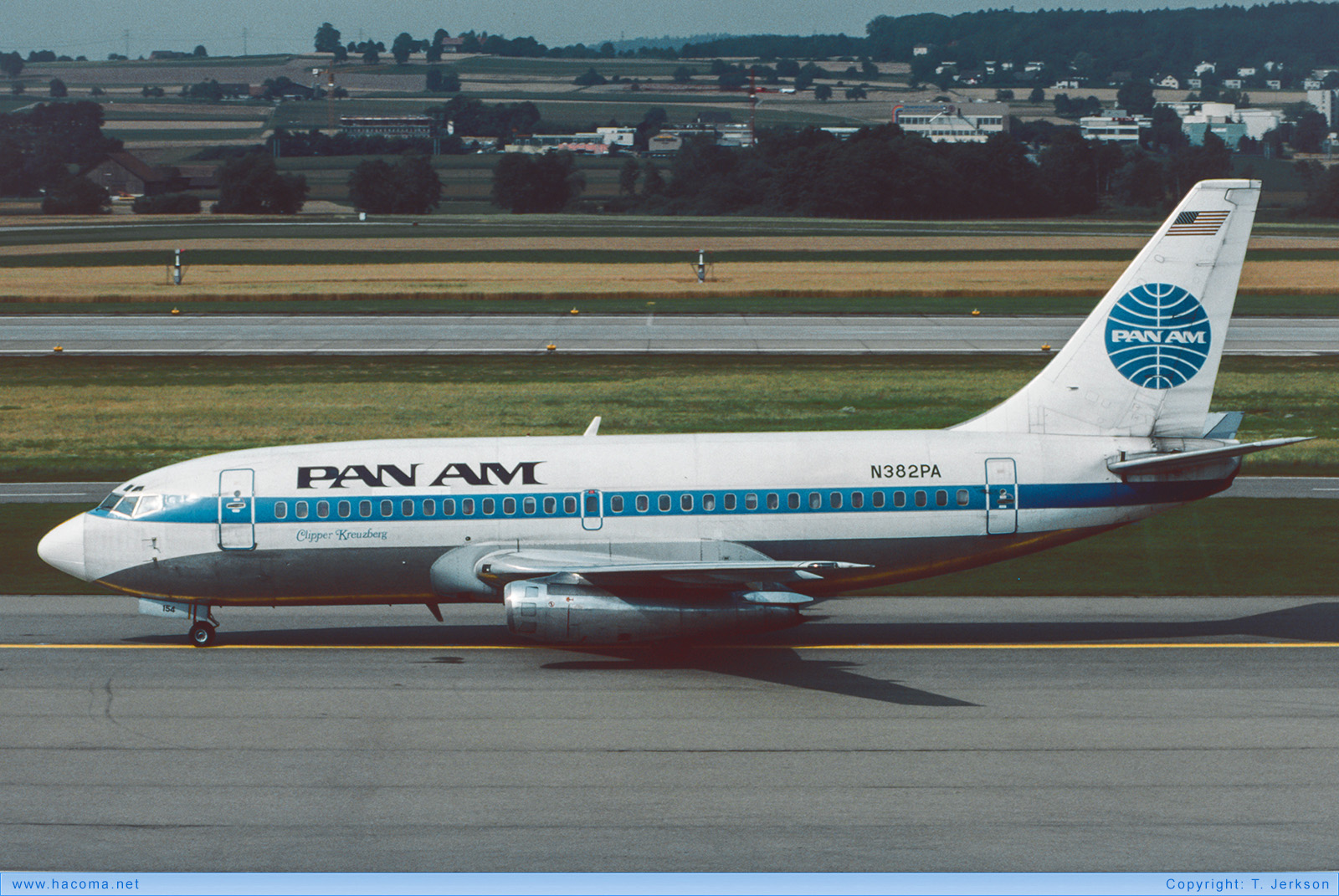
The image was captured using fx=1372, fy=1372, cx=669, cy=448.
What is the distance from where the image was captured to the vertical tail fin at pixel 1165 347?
25.9 meters

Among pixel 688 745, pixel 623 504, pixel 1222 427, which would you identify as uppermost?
pixel 1222 427

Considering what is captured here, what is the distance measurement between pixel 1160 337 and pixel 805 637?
8.83m

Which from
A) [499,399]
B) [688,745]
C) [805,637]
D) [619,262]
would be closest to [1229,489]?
[805,637]

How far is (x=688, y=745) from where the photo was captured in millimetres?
20297

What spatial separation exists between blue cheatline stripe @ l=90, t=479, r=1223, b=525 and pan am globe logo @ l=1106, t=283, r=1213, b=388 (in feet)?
9.77

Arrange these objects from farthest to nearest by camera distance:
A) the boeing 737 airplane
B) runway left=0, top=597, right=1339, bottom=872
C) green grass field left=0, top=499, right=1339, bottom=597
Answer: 1. green grass field left=0, top=499, right=1339, bottom=597
2. the boeing 737 airplane
3. runway left=0, top=597, right=1339, bottom=872

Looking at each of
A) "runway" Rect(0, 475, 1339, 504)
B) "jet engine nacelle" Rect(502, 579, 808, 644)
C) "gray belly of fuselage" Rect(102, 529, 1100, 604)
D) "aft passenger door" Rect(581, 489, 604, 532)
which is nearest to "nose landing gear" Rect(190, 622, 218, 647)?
"gray belly of fuselage" Rect(102, 529, 1100, 604)

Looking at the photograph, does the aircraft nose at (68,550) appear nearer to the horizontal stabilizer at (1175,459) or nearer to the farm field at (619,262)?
the horizontal stabilizer at (1175,459)

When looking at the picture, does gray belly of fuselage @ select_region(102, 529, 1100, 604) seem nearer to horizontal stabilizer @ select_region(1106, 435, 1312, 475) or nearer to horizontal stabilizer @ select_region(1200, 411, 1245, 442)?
horizontal stabilizer @ select_region(1106, 435, 1312, 475)

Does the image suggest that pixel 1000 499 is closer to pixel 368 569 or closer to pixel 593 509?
pixel 593 509

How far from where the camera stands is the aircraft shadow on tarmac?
24500 mm

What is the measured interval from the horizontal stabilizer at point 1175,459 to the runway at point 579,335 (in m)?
37.8

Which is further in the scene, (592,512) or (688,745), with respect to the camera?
(592,512)

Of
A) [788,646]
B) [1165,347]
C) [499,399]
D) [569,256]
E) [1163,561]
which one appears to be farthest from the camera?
[569,256]
